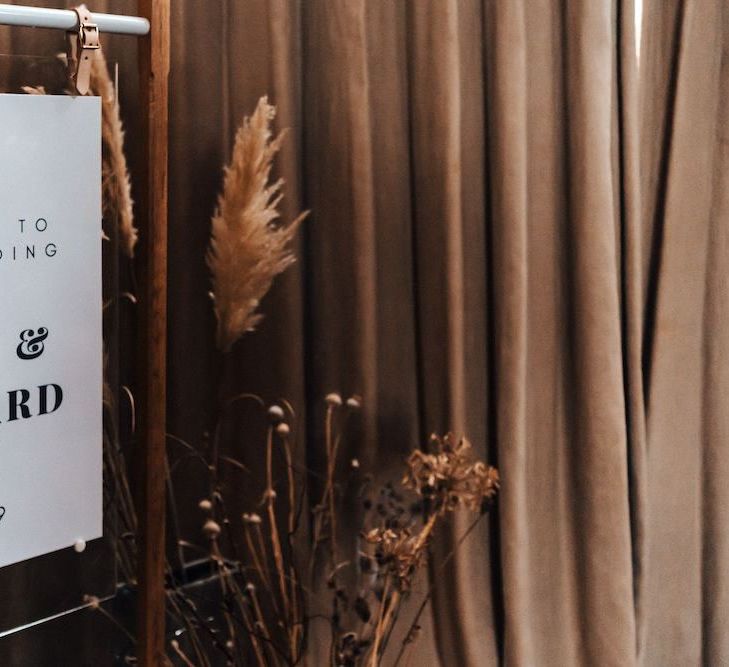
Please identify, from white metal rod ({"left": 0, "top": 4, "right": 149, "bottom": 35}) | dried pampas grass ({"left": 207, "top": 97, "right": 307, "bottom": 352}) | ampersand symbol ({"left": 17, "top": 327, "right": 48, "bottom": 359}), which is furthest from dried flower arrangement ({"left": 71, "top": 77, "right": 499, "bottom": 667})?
ampersand symbol ({"left": 17, "top": 327, "right": 48, "bottom": 359})

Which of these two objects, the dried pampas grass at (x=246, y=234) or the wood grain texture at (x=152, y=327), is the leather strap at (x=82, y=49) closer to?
the wood grain texture at (x=152, y=327)

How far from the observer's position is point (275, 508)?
2.00 meters

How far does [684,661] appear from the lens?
78.2 inches

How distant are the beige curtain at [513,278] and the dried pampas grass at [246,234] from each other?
0.91ft

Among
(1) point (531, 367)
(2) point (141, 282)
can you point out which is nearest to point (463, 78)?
(1) point (531, 367)

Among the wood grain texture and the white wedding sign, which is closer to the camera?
the white wedding sign

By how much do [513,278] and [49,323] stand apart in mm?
845

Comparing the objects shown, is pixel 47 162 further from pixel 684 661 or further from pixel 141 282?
pixel 684 661

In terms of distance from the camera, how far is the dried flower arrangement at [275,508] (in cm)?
152

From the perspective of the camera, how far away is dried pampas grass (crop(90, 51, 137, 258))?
1.44 m

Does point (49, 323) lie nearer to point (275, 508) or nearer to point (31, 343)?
point (31, 343)

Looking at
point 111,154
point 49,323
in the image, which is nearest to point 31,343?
point 49,323

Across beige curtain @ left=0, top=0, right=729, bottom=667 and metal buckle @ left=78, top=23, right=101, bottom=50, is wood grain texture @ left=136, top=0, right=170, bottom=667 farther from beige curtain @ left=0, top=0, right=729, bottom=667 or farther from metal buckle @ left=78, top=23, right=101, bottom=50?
beige curtain @ left=0, top=0, right=729, bottom=667

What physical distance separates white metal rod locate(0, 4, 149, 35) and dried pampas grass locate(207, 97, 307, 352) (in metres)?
0.23
